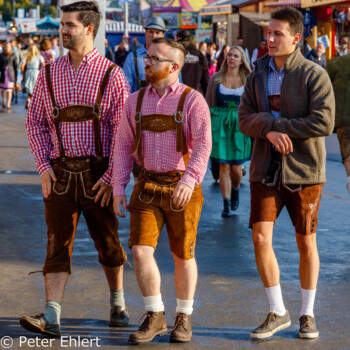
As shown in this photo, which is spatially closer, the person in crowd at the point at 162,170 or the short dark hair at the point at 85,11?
the person in crowd at the point at 162,170

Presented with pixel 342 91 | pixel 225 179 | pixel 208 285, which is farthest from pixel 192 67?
pixel 208 285

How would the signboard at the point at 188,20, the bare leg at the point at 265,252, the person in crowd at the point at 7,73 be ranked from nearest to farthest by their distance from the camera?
the bare leg at the point at 265,252 < the person in crowd at the point at 7,73 < the signboard at the point at 188,20

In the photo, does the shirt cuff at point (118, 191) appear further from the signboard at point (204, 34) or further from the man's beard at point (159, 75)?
the signboard at point (204, 34)

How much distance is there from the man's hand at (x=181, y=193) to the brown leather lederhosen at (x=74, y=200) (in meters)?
0.55

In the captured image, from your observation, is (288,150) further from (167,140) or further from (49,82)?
(49,82)

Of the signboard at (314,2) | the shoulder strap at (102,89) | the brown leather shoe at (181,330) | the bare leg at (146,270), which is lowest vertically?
the brown leather shoe at (181,330)

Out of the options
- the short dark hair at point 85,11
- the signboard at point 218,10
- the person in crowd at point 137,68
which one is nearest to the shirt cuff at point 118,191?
the short dark hair at point 85,11

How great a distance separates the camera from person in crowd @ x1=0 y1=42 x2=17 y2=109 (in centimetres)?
2450

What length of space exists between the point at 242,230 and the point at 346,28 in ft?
64.5

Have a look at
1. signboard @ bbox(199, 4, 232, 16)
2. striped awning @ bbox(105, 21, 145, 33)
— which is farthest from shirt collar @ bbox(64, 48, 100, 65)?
striped awning @ bbox(105, 21, 145, 33)

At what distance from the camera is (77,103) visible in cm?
516

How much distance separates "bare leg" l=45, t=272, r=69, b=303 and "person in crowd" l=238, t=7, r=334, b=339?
120 centimetres

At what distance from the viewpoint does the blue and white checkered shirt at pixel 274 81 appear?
530 cm

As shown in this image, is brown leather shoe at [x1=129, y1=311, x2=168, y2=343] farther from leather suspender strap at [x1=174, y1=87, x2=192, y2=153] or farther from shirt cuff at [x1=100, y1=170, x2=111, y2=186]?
leather suspender strap at [x1=174, y1=87, x2=192, y2=153]
